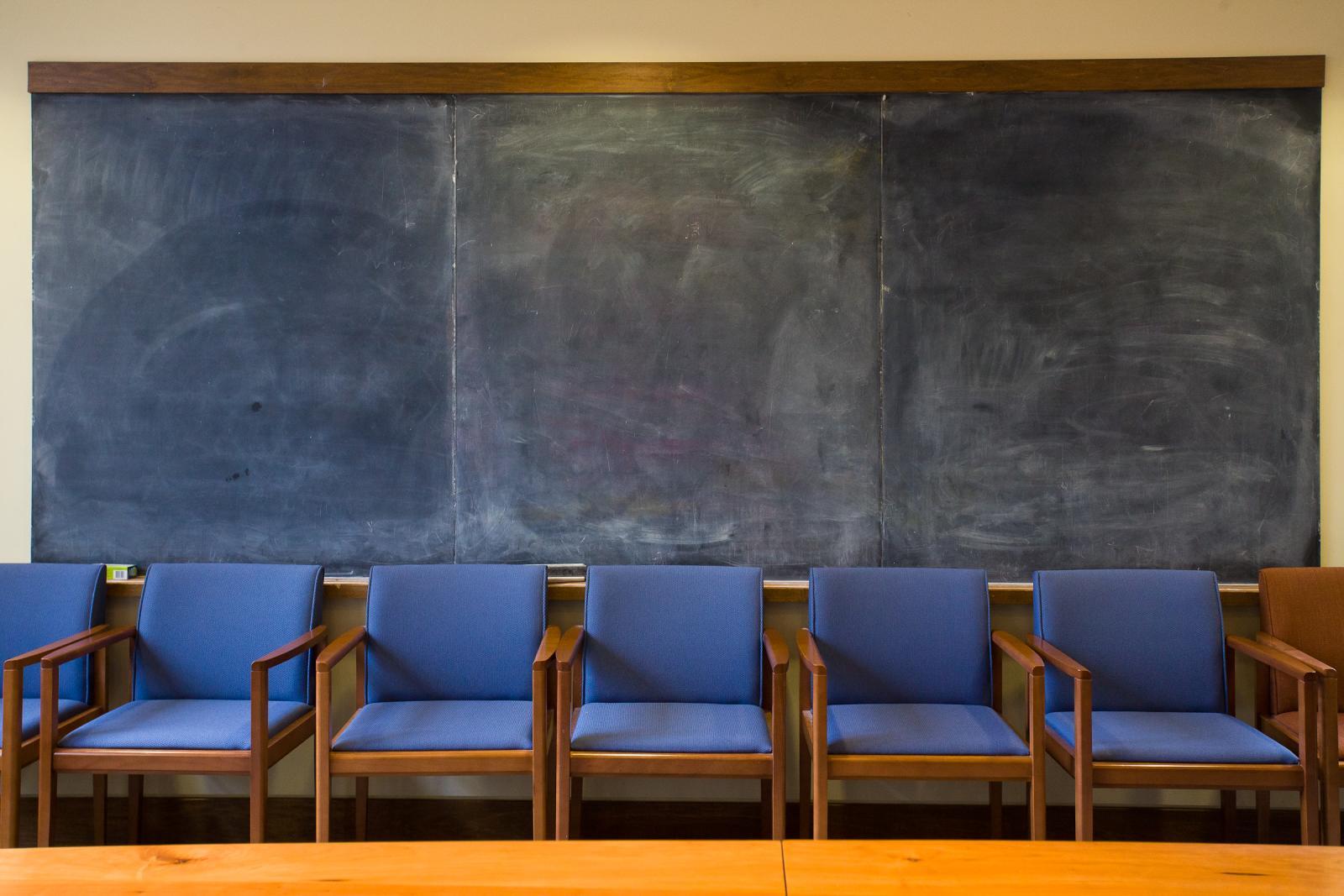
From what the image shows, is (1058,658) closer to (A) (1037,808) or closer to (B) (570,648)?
(A) (1037,808)

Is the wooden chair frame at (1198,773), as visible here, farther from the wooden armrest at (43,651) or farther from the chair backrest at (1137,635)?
the wooden armrest at (43,651)

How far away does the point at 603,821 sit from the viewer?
291 cm

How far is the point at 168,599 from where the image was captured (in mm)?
2789

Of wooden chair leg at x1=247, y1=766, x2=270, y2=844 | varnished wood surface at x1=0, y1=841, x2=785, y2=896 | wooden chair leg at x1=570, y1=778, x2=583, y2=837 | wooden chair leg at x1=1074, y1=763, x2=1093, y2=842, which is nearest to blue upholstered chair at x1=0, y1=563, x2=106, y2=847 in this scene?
wooden chair leg at x1=247, y1=766, x2=270, y2=844

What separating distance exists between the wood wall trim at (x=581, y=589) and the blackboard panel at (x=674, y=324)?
0.31ft

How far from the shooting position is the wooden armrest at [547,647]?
2375 mm

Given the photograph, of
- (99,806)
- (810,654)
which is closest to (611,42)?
(810,654)

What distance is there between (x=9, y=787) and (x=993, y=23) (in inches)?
154

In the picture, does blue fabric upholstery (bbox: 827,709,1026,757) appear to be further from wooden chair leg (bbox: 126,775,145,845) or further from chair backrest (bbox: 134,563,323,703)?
wooden chair leg (bbox: 126,775,145,845)

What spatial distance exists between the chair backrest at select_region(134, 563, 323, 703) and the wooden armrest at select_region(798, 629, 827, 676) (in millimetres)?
1591

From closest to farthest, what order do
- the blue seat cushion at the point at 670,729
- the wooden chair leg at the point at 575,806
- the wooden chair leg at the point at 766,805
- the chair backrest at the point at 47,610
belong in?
the blue seat cushion at the point at 670,729 → the wooden chair leg at the point at 575,806 → the wooden chair leg at the point at 766,805 → the chair backrest at the point at 47,610

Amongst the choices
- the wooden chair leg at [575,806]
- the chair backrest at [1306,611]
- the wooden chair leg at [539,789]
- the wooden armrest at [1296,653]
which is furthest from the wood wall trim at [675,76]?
the wooden chair leg at [575,806]

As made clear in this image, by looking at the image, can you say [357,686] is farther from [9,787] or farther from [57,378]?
[57,378]

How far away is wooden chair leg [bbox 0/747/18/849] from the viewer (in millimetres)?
2361
